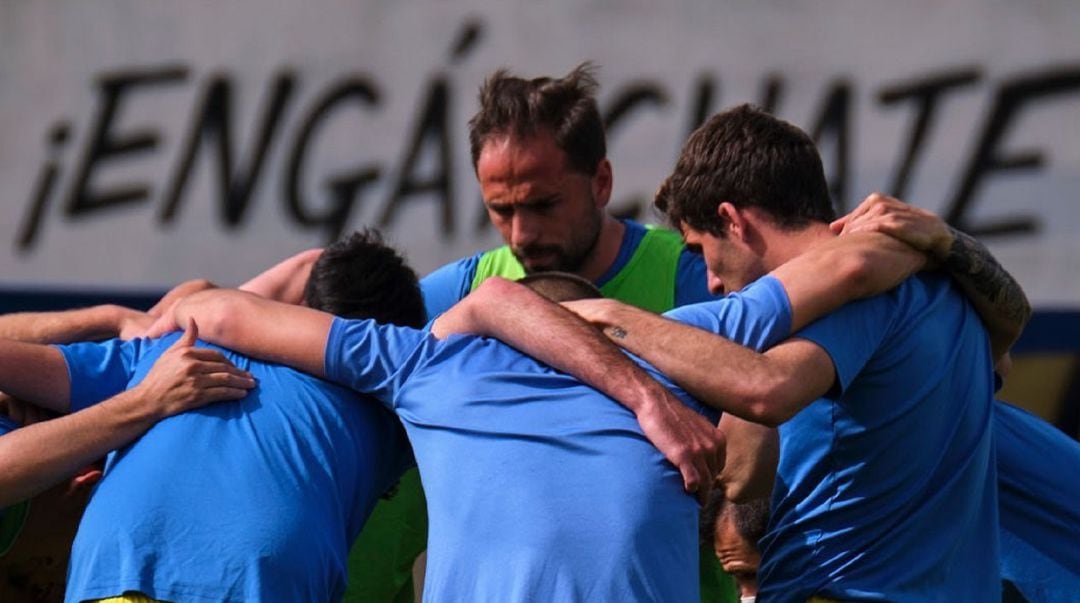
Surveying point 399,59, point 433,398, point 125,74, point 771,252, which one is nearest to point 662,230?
point 771,252

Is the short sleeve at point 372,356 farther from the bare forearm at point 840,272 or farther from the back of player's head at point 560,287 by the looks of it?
the bare forearm at point 840,272

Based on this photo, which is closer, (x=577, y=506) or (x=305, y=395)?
(x=577, y=506)

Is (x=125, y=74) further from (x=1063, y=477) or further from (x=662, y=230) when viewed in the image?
(x=1063, y=477)

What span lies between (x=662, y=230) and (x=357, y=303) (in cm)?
119

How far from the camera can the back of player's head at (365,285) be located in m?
3.45

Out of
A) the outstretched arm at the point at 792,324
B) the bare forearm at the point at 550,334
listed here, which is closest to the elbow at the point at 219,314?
the bare forearm at the point at 550,334

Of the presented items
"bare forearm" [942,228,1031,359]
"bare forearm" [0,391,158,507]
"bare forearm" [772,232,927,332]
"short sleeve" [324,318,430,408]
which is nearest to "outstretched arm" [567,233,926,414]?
"bare forearm" [772,232,927,332]

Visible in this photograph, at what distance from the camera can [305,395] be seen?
3.28 m

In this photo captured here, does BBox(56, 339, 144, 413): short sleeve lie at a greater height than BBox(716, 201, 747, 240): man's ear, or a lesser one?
lesser

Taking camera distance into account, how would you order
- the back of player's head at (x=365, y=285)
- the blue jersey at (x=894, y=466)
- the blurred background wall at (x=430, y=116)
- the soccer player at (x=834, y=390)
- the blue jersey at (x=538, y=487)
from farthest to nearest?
the blurred background wall at (x=430, y=116), the back of player's head at (x=365, y=285), the blue jersey at (x=894, y=466), the soccer player at (x=834, y=390), the blue jersey at (x=538, y=487)

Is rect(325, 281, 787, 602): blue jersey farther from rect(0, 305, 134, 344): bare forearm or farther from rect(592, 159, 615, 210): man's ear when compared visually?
rect(592, 159, 615, 210): man's ear

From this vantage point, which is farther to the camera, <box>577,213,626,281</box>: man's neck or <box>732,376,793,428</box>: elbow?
<box>577,213,626,281</box>: man's neck

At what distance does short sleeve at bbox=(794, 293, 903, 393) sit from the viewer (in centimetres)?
299

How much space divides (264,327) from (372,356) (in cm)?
26
